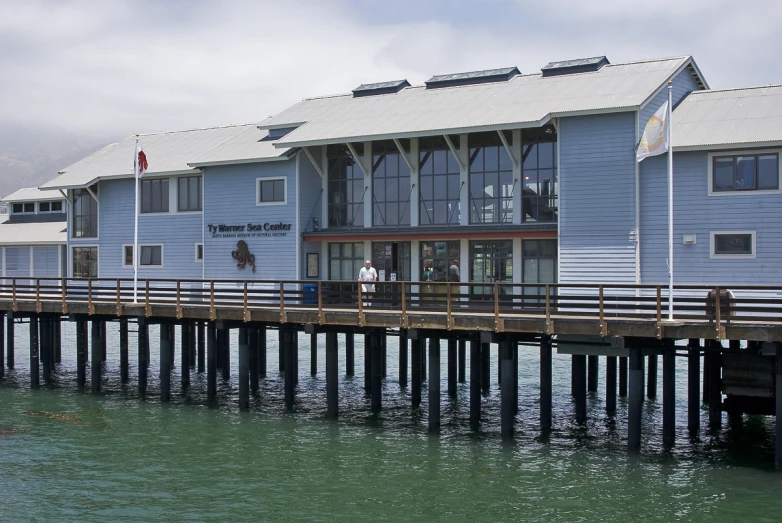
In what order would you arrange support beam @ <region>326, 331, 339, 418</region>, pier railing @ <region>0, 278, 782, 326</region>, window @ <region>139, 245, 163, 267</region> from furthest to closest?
window @ <region>139, 245, 163, 267</region>, support beam @ <region>326, 331, 339, 418</region>, pier railing @ <region>0, 278, 782, 326</region>

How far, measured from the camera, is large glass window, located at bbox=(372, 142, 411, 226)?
3381cm

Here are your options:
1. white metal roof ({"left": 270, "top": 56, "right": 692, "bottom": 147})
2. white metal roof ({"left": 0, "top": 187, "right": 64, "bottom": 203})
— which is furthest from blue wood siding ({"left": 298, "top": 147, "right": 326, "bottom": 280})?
white metal roof ({"left": 0, "top": 187, "right": 64, "bottom": 203})

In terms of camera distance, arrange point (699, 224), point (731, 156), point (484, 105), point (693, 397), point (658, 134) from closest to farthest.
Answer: point (658, 134), point (693, 397), point (731, 156), point (699, 224), point (484, 105)

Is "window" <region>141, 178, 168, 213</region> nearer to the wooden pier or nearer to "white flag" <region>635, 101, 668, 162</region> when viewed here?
the wooden pier

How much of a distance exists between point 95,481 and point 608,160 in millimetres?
17186

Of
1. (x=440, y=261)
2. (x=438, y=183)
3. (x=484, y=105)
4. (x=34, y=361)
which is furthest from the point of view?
(x=34, y=361)

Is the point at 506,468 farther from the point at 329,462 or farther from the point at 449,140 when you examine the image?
the point at 449,140

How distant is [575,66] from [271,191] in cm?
1208

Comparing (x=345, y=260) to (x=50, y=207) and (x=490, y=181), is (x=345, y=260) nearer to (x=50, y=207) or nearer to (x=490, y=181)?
(x=490, y=181)

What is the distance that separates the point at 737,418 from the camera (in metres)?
26.1

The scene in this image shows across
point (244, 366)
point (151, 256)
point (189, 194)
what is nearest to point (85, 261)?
point (151, 256)

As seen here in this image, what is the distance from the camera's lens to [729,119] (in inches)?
1132

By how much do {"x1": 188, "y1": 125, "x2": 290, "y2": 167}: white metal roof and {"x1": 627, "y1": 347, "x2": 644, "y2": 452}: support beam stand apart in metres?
17.4

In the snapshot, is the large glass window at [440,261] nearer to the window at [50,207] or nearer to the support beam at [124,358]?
the support beam at [124,358]
